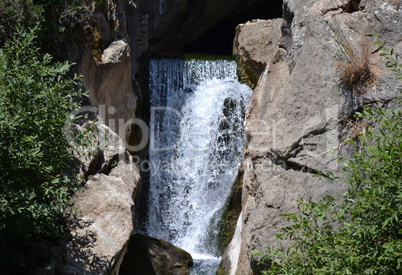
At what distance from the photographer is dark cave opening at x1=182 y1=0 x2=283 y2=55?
667 inches

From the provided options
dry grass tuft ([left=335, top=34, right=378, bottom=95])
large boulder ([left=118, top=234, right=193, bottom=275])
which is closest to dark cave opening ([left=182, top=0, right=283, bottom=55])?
large boulder ([left=118, top=234, right=193, bottom=275])

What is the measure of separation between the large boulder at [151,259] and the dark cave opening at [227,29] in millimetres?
9148

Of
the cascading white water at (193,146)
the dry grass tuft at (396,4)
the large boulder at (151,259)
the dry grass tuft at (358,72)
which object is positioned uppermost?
the dry grass tuft at (396,4)

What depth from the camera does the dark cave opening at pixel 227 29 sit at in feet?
55.6

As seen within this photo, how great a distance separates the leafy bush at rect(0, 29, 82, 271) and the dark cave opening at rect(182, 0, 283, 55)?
437 inches

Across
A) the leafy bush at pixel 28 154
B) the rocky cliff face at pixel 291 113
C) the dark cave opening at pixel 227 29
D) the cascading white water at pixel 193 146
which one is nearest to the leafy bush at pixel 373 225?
the rocky cliff face at pixel 291 113

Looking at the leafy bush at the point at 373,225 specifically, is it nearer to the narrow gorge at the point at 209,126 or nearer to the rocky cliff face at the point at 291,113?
the rocky cliff face at the point at 291,113

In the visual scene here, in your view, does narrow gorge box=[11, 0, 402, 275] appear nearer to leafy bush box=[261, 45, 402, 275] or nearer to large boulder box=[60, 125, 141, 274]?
large boulder box=[60, 125, 141, 274]

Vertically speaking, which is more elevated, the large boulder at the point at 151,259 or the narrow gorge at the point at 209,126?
the narrow gorge at the point at 209,126

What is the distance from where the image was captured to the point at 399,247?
4328mm

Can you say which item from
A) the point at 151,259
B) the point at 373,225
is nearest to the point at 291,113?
the point at 373,225

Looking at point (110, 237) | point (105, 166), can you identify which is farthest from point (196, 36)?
point (110, 237)

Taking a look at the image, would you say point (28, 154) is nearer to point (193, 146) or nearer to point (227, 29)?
point (193, 146)

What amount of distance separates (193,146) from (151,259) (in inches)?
133
